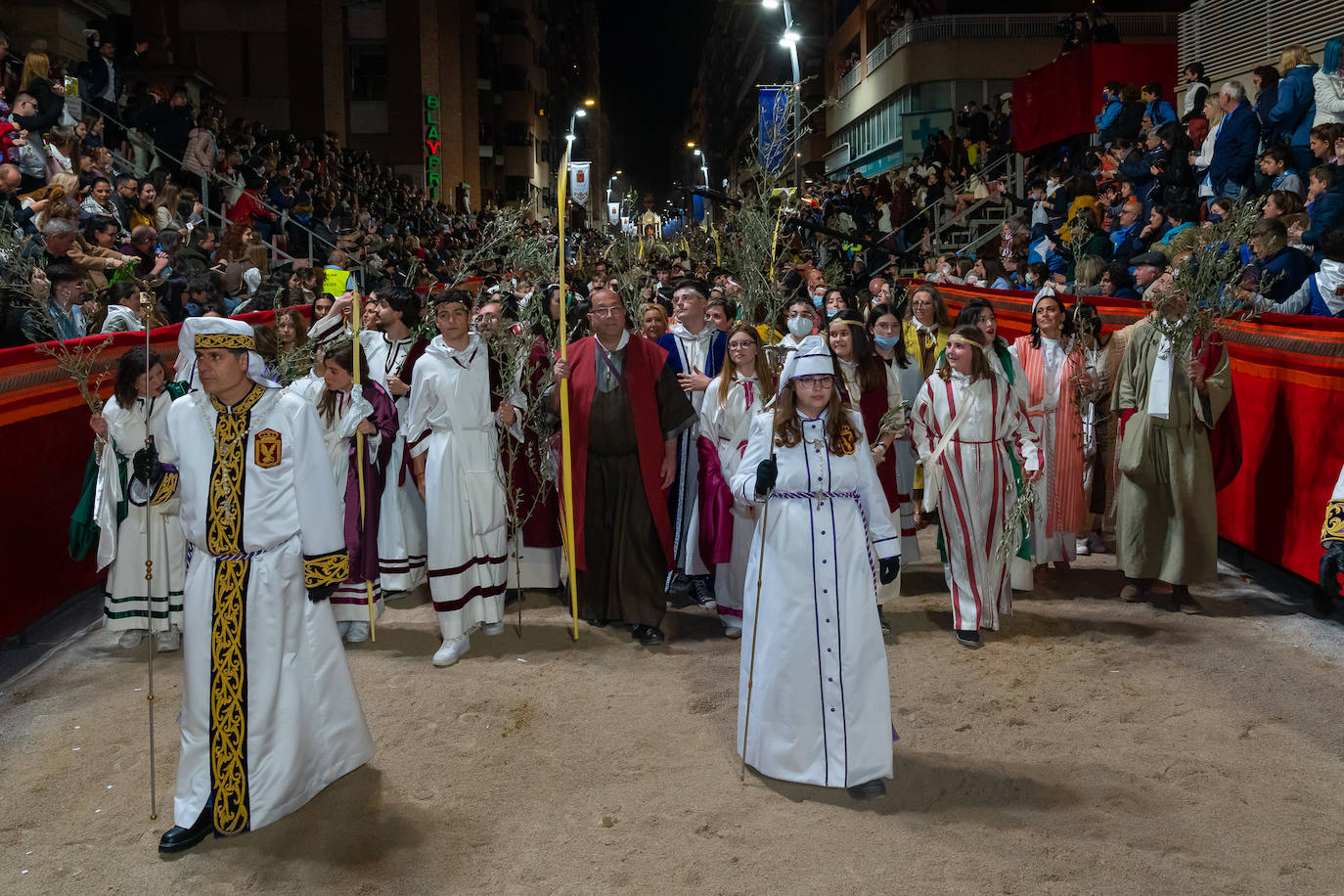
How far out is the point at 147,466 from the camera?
15.8 feet

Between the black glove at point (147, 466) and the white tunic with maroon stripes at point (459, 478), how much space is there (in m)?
1.97

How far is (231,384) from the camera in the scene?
4.49m

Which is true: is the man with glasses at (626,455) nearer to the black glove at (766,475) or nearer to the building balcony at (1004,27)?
the black glove at (766,475)

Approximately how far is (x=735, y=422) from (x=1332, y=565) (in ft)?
11.2

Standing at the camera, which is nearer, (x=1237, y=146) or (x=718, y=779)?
(x=718, y=779)

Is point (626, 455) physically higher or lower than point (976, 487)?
higher

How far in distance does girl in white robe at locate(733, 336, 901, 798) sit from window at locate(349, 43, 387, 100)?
129 ft

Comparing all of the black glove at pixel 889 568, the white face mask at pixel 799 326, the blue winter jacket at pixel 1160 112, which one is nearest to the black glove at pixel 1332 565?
the black glove at pixel 889 568

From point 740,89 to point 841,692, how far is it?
307ft

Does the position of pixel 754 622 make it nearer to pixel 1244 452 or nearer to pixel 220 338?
pixel 220 338

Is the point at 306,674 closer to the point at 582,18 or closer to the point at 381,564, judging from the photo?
the point at 381,564

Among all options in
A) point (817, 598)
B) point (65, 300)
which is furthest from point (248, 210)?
point (817, 598)

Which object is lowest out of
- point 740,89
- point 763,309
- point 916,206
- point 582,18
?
point 763,309

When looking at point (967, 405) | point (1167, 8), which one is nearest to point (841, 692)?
point (967, 405)
